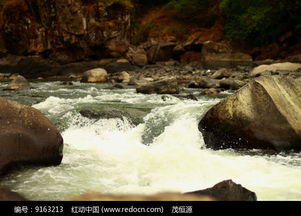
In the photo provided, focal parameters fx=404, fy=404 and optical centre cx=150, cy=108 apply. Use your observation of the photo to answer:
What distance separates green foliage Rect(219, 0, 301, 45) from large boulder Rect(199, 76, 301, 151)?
1903cm

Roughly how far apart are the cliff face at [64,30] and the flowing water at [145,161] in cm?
1687

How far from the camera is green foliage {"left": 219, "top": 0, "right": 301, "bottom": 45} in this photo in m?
27.0

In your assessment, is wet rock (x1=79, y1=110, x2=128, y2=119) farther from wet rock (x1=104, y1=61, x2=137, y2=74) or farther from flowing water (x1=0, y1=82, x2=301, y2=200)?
wet rock (x1=104, y1=61, x2=137, y2=74)

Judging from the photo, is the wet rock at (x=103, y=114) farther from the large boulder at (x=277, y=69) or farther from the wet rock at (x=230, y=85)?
the large boulder at (x=277, y=69)

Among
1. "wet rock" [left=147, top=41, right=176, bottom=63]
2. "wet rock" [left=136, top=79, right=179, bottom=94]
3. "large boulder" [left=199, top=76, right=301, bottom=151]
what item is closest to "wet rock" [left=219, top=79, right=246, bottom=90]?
"wet rock" [left=136, top=79, right=179, bottom=94]

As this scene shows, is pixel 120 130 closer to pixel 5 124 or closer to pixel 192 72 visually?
pixel 5 124

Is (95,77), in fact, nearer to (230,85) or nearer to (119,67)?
(119,67)

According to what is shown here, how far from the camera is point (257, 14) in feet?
90.4

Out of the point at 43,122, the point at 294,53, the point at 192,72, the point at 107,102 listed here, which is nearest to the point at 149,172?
the point at 43,122

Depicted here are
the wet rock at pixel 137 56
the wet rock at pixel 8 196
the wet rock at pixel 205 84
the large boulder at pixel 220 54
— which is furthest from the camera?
the large boulder at pixel 220 54

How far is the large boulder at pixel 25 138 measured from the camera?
258 inches

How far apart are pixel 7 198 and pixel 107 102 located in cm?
824

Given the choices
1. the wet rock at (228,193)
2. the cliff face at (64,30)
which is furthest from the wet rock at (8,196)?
the cliff face at (64,30)
